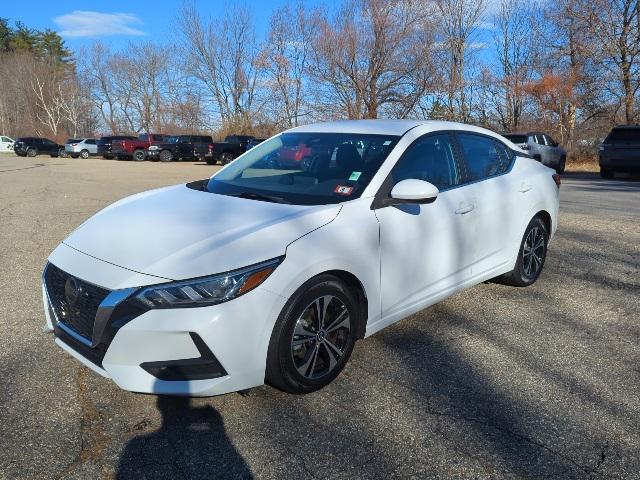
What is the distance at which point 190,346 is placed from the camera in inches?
99.6

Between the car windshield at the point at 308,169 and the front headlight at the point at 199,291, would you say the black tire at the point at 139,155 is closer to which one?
the car windshield at the point at 308,169

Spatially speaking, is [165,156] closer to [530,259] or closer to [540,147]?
[540,147]

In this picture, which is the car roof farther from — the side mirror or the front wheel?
the front wheel

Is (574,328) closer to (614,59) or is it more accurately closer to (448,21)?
(614,59)

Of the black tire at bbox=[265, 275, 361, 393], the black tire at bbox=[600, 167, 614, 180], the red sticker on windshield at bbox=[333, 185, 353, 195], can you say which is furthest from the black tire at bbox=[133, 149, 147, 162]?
the black tire at bbox=[265, 275, 361, 393]

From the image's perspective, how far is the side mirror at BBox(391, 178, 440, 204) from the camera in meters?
3.26

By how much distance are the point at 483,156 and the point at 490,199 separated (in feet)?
1.56

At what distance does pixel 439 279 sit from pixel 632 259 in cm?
354

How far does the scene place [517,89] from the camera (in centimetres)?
3127

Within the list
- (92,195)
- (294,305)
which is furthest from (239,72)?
(294,305)

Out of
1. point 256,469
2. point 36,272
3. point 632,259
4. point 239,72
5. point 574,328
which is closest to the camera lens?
point 256,469

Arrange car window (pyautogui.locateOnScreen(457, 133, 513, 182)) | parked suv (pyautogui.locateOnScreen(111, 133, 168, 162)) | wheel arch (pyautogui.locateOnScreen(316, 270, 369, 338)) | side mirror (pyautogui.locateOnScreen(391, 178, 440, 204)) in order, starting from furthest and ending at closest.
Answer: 1. parked suv (pyautogui.locateOnScreen(111, 133, 168, 162))
2. car window (pyautogui.locateOnScreen(457, 133, 513, 182))
3. side mirror (pyautogui.locateOnScreen(391, 178, 440, 204))
4. wheel arch (pyautogui.locateOnScreen(316, 270, 369, 338))

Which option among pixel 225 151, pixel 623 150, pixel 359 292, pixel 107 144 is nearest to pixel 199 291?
pixel 359 292

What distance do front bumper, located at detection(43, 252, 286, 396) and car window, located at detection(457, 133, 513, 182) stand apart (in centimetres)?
235
